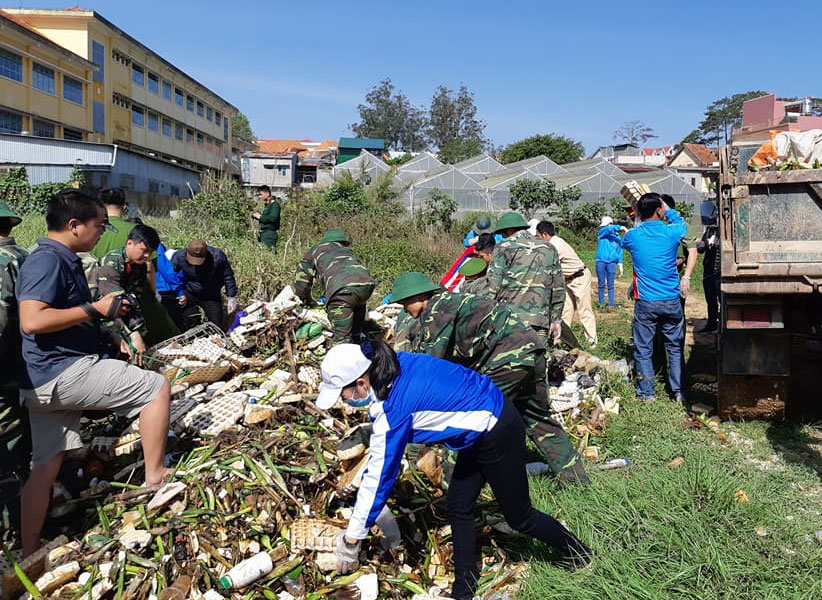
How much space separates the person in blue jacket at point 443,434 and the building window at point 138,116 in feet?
125

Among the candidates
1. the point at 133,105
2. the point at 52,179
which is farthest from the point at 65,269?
the point at 133,105

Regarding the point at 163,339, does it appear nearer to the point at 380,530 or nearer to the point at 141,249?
the point at 141,249

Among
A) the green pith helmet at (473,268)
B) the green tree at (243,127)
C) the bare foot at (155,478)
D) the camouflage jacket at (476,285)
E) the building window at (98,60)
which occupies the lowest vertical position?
the bare foot at (155,478)

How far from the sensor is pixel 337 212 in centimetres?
1521

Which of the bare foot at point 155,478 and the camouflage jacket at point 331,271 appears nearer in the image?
the bare foot at point 155,478

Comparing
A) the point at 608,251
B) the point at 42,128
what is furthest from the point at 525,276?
the point at 42,128

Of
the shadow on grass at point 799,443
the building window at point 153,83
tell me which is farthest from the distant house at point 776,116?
the building window at point 153,83

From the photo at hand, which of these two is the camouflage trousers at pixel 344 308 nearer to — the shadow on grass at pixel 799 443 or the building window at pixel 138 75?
the shadow on grass at pixel 799 443

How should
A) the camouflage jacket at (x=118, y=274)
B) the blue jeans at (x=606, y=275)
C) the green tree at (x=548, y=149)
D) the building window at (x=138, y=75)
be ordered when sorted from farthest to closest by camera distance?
the green tree at (x=548, y=149) → the building window at (x=138, y=75) → the blue jeans at (x=606, y=275) → the camouflage jacket at (x=118, y=274)

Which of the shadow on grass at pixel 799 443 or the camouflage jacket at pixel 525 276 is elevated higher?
the camouflage jacket at pixel 525 276

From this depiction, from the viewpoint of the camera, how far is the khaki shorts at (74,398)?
3115mm

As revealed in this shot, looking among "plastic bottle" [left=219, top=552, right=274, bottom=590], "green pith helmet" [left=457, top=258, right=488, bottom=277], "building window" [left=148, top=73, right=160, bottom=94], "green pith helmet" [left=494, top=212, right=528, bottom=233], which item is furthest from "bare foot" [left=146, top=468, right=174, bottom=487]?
"building window" [left=148, top=73, right=160, bottom=94]

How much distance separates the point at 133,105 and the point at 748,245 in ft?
123

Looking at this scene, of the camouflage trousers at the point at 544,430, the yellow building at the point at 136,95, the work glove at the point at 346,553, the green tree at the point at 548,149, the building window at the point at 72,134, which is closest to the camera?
the work glove at the point at 346,553
